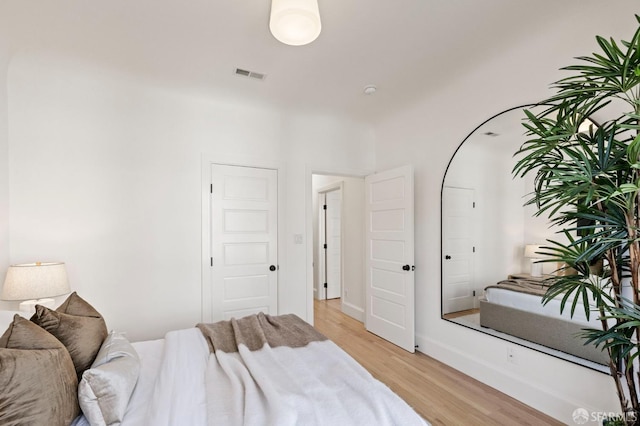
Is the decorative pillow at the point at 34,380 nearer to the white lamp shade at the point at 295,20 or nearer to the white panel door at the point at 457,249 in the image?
the white lamp shade at the point at 295,20

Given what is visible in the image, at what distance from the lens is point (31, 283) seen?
217 cm

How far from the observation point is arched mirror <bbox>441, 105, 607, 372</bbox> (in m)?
2.22

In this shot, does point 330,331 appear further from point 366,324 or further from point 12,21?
point 12,21

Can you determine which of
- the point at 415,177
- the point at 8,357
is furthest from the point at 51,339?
the point at 415,177

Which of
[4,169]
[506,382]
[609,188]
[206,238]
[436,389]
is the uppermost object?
[4,169]

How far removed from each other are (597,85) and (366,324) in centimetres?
340

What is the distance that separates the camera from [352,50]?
2414 millimetres

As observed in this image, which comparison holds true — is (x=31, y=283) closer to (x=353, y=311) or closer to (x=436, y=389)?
(x=436, y=389)

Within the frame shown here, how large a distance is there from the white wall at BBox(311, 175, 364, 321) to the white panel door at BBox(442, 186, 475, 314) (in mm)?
1465

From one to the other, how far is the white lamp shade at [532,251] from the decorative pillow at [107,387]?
104 inches

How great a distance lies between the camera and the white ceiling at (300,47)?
195 centimetres

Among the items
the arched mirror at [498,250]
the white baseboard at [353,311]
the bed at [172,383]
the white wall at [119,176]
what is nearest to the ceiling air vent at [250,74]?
the white wall at [119,176]

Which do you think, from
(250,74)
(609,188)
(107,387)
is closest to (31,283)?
(107,387)

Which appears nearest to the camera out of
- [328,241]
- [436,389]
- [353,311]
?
[436,389]
